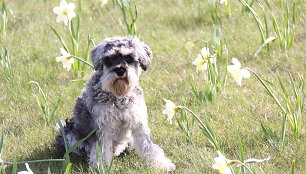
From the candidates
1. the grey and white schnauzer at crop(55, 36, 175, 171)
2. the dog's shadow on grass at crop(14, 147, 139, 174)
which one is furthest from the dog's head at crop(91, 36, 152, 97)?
the dog's shadow on grass at crop(14, 147, 139, 174)

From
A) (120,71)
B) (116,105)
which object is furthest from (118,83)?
(116,105)

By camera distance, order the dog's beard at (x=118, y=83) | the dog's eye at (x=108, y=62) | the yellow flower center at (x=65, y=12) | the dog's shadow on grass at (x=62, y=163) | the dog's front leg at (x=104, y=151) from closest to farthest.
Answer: the dog's beard at (x=118, y=83), the dog's eye at (x=108, y=62), the dog's front leg at (x=104, y=151), the dog's shadow on grass at (x=62, y=163), the yellow flower center at (x=65, y=12)

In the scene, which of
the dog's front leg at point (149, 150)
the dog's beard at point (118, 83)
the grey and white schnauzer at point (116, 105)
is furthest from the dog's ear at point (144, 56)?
the dog's front leg at point (149, 150)

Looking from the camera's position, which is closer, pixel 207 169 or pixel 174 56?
pixel 207 169

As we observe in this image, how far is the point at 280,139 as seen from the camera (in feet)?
17.0

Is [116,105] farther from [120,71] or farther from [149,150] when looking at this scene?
[149,150]

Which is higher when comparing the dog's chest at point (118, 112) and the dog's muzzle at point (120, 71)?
the dog's muzzle at point (120, 71)

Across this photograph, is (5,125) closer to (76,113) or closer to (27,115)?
(27,115)

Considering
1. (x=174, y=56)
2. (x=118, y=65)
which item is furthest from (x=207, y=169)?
(x=174, y=56)

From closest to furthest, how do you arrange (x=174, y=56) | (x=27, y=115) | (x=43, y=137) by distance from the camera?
(x=43, y=137) → (x=27, y=115) → (x=174, y=56)

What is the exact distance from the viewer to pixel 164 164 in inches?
197

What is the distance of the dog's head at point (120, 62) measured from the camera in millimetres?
4738

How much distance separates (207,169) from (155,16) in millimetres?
4740

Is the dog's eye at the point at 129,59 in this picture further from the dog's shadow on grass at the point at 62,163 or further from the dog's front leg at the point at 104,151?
the dog's shadow on grass at the point at 62,163
